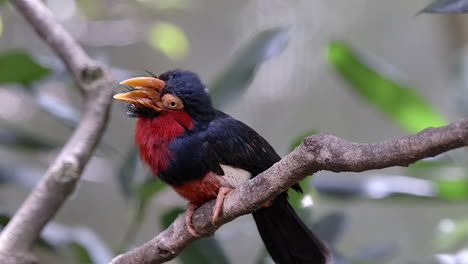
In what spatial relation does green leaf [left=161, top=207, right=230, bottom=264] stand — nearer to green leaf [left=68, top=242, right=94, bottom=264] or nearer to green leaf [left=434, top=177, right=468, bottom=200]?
green leaf [left=68, top=242, right=94, bottom=264]

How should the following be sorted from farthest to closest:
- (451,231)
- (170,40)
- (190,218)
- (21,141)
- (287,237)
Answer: (170,40), (451,231), (21,141), (287,237), (190,218)

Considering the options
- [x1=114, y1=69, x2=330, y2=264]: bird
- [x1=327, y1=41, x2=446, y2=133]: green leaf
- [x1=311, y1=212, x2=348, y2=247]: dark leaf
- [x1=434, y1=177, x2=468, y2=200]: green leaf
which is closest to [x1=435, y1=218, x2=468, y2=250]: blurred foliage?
[x1=434, y1=177, x2=468, y2=200]: green leaf

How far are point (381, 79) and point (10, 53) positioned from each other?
1.35m

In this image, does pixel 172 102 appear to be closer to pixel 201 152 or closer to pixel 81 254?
pixel 201 152

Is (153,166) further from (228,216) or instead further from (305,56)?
(305,56)

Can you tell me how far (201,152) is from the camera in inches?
54.4

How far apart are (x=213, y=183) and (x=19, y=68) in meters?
0.96

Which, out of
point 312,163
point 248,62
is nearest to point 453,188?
point 248,62

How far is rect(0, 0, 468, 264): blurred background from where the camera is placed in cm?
201

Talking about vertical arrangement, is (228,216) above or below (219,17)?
below

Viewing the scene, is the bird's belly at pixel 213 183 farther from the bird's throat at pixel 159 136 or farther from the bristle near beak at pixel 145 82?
the bristle near beak at pixel 145 82

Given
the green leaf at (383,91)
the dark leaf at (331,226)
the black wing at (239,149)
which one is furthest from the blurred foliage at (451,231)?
the black wing at (239,149)

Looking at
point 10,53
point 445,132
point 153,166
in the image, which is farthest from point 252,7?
point 445,132

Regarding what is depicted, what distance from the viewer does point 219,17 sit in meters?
4.18
